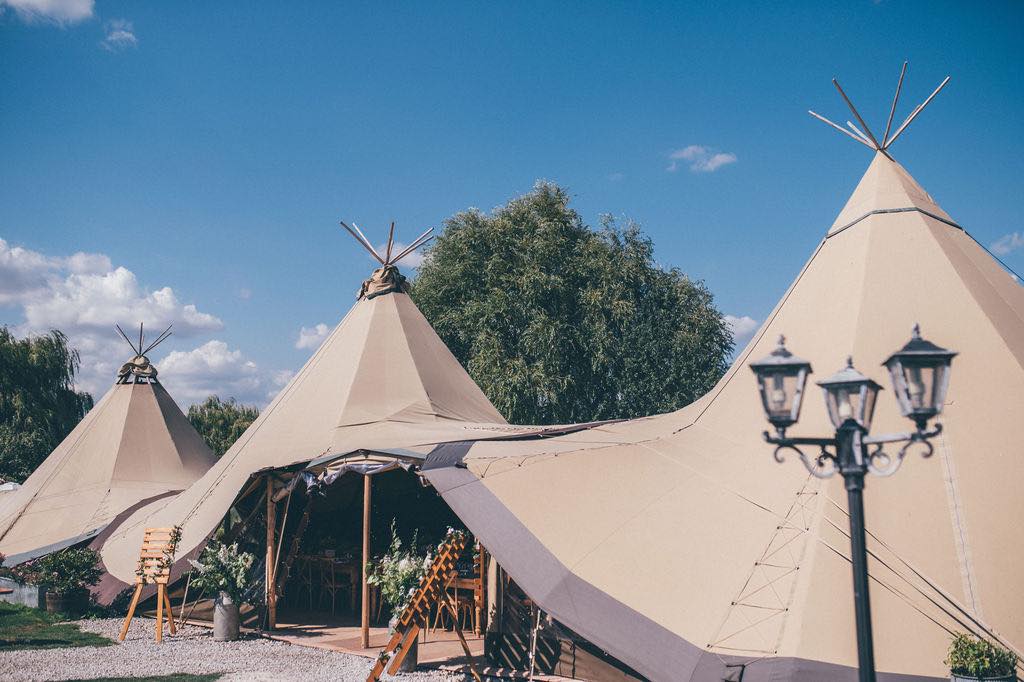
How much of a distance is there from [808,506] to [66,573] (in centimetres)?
1001

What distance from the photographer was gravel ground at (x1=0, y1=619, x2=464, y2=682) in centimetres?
724

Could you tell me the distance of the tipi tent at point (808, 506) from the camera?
16.6ft

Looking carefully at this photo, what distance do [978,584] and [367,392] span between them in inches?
299

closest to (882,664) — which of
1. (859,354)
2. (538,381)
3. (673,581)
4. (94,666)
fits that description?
(673,581)

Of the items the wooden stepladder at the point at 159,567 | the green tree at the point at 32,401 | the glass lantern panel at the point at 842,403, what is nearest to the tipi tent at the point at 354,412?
the wooden stepladder at the point at 159,567

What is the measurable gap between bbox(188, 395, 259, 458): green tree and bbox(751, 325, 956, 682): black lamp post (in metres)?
25.9

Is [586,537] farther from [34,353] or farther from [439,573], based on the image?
[34,353]

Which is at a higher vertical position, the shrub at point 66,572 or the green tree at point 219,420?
the green tree at point 219,420

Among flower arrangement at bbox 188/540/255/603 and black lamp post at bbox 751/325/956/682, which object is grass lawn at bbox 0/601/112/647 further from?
black lamp post at bbox 751/325/956/682

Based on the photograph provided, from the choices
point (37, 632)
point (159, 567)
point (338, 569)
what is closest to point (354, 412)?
point (338, 569)

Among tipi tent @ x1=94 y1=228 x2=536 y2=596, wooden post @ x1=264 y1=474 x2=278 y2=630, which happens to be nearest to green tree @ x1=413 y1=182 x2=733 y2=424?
tipi tent @ x1=94 y1=228 x2=536 y2=596

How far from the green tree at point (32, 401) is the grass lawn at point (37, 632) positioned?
1230 cm

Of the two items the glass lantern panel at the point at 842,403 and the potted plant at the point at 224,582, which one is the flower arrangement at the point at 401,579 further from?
the glass lantern panel at the point at 842,403

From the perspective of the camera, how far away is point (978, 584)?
16.5ft
